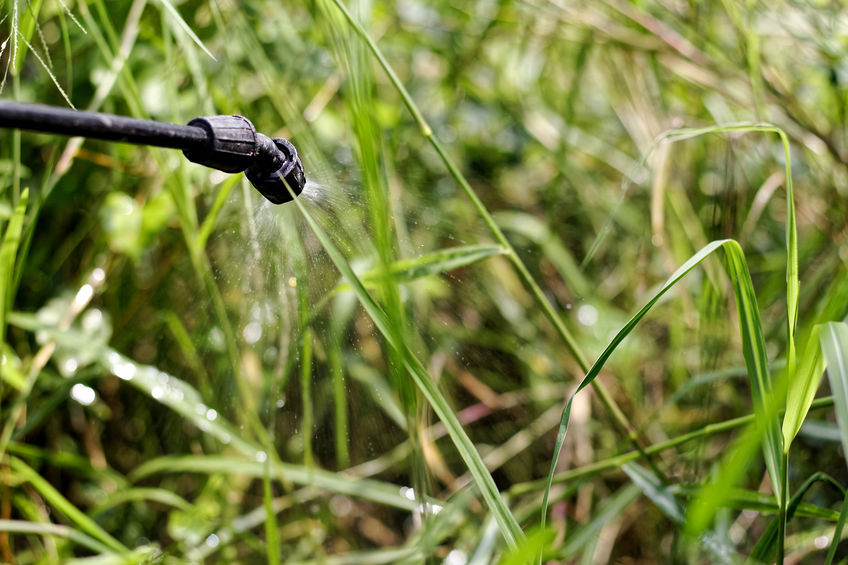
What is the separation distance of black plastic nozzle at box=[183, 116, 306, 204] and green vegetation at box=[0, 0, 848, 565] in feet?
0.35

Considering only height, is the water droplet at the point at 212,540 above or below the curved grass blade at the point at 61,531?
below

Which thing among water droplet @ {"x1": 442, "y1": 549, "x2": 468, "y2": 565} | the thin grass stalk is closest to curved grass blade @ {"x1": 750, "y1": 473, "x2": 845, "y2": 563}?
the thin grass stalk

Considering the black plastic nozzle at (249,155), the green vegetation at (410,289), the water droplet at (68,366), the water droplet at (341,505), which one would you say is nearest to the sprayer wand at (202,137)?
the black plastic nozzle at (249,155)

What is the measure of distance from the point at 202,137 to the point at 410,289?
78 cm

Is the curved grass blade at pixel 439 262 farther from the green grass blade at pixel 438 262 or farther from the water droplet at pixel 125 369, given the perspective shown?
the water droplet at pixel 125 369

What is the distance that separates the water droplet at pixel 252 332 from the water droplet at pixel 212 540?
30 centimetres

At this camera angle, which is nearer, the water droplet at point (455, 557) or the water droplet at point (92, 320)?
the water droplet at point (455, 557)

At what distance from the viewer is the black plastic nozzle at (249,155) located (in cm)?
49

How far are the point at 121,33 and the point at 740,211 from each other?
1066 millimetres

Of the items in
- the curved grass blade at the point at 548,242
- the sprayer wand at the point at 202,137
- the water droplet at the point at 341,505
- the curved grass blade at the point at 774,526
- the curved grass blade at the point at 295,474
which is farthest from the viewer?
the curved grass blade at the point at 548,242

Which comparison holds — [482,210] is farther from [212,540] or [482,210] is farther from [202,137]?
[212,540]

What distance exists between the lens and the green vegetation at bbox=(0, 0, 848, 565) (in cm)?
89

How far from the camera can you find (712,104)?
5.07 feet

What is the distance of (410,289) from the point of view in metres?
1.24
